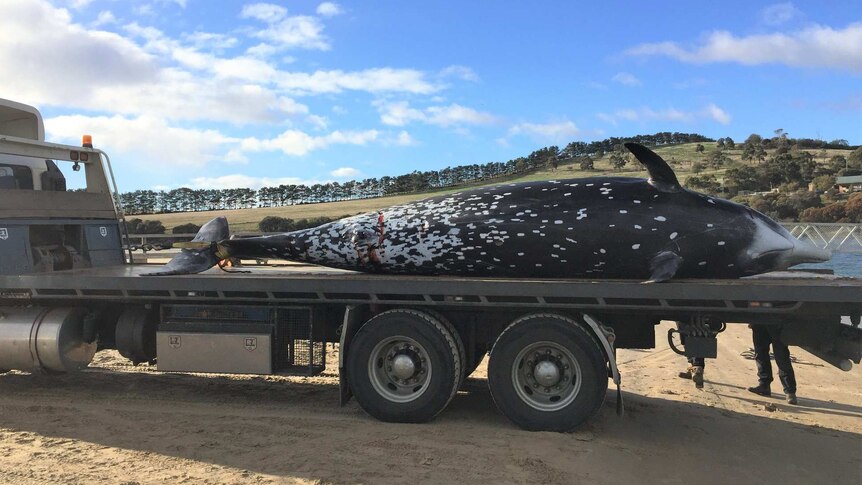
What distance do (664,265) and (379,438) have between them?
2.92 metres

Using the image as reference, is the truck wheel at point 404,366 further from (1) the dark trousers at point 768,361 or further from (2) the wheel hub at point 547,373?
(1) the dark trousers at point 768,361

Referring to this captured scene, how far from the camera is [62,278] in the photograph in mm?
6246

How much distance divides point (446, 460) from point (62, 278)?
4.49 meters

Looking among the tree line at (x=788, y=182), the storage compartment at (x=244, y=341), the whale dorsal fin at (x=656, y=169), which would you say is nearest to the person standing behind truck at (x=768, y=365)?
the whale dorsal fin at (x=656, y=169)

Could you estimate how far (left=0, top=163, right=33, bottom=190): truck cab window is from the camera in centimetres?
734

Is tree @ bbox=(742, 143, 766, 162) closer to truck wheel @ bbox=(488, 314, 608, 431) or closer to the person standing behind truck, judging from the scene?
the person standing behind truck

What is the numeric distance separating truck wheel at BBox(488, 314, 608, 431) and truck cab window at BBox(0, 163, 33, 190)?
6.37 m

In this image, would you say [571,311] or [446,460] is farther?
[571,311]

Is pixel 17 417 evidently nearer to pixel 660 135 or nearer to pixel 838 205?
pixel 838 205

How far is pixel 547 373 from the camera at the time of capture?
17.2 ft

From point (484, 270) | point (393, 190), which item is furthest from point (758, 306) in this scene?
point (393, 190)

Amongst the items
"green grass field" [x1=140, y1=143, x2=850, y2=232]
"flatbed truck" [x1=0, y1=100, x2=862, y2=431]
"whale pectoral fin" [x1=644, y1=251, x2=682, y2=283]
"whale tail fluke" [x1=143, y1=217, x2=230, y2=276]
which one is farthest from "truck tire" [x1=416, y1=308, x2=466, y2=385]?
"green grass field" [x1=140, y1=143, x2=850, y2=232]

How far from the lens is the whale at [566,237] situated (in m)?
5.70

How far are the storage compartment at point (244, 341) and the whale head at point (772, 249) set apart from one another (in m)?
4.35
